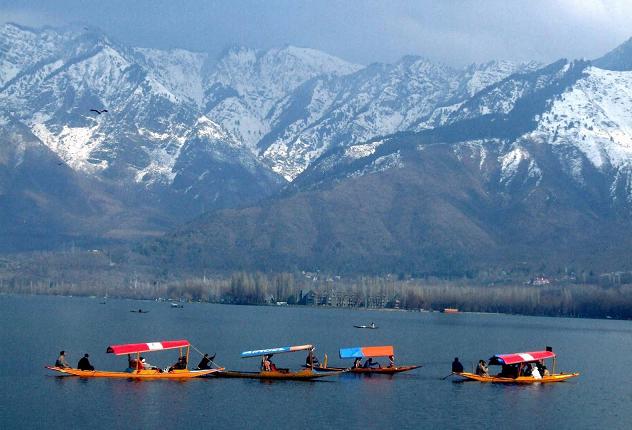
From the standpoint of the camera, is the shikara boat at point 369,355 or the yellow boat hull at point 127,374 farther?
the shikara boat at point 369,355

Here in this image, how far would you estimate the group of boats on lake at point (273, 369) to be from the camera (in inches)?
5930

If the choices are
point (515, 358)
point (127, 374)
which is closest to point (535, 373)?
point (515, 358)

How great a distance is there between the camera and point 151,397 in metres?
136

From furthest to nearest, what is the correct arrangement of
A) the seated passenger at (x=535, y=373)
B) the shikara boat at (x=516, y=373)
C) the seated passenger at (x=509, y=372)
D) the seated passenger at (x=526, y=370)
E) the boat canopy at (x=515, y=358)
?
1. the seated passenger at (x=535, y=373)
2. the seated passenger at (x=526, y=370)
3. the seated passenger at (x=509, y=372)
4. the shikara boat at (x=516, y=373)
5. the boat canopy at (x=515, y=358)

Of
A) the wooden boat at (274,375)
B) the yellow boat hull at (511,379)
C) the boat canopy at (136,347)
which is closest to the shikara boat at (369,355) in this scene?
the wooden boat at (274,375)

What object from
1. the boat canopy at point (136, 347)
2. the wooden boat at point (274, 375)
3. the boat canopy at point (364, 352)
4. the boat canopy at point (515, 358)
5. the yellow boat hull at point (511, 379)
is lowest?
the yellow boat hull at point (511, 379)

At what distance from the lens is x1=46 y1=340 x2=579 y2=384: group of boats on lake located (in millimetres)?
150625

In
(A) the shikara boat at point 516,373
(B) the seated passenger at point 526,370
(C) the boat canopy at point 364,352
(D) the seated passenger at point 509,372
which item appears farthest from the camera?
(C) the boat canopy at point 364,352

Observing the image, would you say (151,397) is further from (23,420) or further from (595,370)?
(595,370)

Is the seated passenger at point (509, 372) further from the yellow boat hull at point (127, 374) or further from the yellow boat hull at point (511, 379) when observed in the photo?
the yellow boat hull at point (127, 374)

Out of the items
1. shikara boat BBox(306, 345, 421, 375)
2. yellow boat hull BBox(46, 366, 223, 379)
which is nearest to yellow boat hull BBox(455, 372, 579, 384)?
shikara boat BBox(306, 345, 421, 375)

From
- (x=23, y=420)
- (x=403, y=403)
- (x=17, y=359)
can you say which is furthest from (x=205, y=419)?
(x=17, y=359)

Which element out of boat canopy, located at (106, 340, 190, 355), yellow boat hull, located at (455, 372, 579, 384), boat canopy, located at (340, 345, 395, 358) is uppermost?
boat canopy, located at (106, 340, 190, 355)

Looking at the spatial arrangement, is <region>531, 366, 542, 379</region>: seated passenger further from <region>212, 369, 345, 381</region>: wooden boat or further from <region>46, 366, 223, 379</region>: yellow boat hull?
<region>46, 366, 223, 379</region>: yellow boat hull
